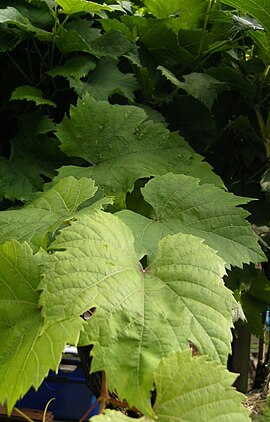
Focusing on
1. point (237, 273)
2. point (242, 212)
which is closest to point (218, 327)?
point (242, 212)

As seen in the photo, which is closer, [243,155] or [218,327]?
[218,327]

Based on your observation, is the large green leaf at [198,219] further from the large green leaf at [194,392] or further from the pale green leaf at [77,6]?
the pale green leaf at [77,6]

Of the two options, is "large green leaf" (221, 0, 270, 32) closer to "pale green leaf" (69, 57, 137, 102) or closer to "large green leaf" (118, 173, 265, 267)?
"pale green leaf" (69, 57, 137, 102)

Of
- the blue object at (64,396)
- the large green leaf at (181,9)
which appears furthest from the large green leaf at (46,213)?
the blue object at (64,396)

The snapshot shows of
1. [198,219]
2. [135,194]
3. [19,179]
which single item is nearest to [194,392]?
[198,219]

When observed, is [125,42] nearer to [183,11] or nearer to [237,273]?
[183,11]
